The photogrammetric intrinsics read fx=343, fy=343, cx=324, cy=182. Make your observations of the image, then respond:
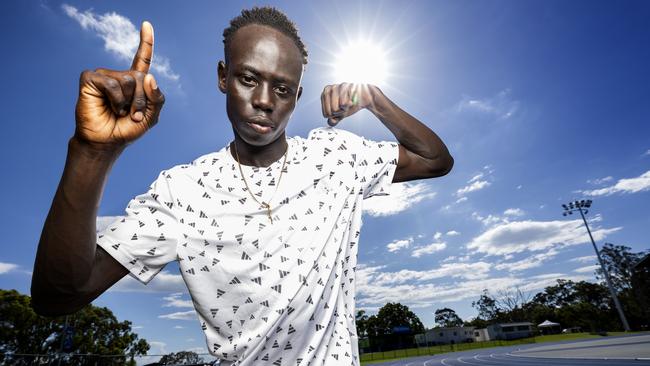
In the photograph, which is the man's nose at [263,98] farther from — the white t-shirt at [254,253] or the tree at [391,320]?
the tree at [391,320]

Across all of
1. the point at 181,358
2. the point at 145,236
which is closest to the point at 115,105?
the point at 145,236

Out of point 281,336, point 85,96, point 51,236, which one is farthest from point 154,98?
point 281,336

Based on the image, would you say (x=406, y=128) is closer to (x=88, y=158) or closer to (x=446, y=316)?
(x=88, y=158)

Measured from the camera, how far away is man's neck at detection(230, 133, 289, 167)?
5.54ft

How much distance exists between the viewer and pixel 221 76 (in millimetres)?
1810

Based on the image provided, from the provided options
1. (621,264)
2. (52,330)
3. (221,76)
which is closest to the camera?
(221,76)

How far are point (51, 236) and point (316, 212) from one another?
951 mm

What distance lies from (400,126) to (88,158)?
4.83 ft

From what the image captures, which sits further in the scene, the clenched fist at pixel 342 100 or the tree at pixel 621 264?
the tree at pixel 621 264

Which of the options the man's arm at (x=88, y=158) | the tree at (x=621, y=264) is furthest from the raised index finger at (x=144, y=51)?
the tree at (x=621, y=264)

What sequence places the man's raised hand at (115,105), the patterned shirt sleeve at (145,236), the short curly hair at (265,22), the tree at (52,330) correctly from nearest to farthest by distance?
the man's raised hand at (115,105)
the patterned shirt sleeve at (145,236)
the short curly hair at (265,22)
the tree at (52,330)

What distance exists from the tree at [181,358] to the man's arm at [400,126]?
61.0 feet

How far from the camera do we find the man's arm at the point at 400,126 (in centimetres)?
185

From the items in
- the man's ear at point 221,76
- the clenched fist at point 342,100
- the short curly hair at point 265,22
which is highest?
the short curly hair at point 265,22
